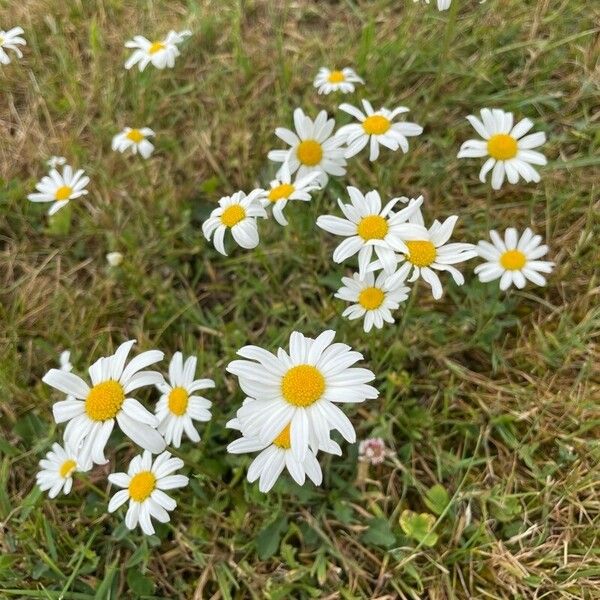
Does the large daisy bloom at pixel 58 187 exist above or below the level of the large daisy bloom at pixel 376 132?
below

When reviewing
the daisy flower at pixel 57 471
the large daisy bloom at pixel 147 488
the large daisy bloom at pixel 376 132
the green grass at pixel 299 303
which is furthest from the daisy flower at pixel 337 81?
the daisy flower at pixel 57 471

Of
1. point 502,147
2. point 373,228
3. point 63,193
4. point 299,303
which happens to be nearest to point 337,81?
point 502,147

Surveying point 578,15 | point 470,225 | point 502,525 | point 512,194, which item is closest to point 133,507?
point 502,525

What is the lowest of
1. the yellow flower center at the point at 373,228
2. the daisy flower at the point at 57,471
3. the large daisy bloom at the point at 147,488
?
the daisy flower at the point at 57,471

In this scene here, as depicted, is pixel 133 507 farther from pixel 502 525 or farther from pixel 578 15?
pixel 578 15

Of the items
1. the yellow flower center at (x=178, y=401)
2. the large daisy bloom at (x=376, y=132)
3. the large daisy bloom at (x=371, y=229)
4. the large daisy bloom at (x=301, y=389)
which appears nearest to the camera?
the large daisy bloom at (x=301, y=389)

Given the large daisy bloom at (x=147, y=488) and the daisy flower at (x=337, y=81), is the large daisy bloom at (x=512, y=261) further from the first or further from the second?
the large daisy bloom at (x=147, y=488)

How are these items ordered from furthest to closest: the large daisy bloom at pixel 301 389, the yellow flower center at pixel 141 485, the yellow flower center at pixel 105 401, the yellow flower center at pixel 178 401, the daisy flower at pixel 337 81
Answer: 1. the daisy flower at pixel 337 81
2. the yellow flower center at pixel 178 401
3. the yellow flower center at pixel 141 485
4. the yellow flower center at pixel 105 401
5. the large daisy bloom at pixel 301 389

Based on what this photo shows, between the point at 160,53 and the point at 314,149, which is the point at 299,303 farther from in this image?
the point at 160,53
